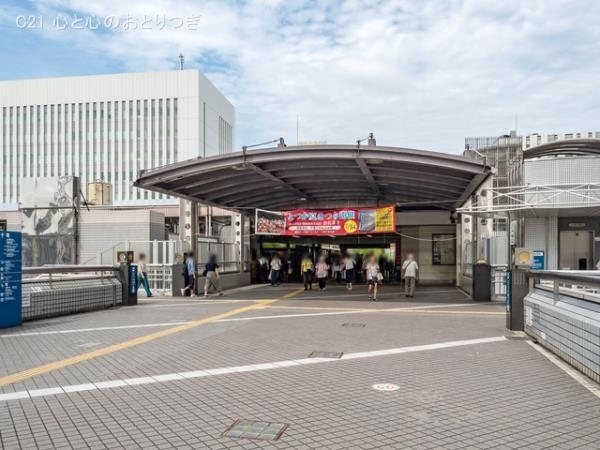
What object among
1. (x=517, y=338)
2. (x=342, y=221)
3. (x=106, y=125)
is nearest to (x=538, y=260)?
(x=342, y=221)

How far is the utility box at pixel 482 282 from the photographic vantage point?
16.3 metres

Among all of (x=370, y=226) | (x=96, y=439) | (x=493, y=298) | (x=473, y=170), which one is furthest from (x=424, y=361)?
(x=370, y=226)

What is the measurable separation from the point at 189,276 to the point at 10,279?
820cm

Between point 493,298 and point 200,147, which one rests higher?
point 200,147

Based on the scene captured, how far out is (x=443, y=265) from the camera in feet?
83.7

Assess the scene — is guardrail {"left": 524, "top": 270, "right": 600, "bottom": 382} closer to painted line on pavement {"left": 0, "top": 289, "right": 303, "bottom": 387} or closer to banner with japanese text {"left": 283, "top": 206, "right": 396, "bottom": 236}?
painted line on pavement {"left": 0, "top": 289, "right": 303, "bottom": 387}

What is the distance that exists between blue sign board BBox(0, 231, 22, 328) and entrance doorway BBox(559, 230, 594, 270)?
17363 mm

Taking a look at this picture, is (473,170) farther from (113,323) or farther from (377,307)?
(113,323)

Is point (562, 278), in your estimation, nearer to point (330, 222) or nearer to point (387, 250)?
point (330, 222)

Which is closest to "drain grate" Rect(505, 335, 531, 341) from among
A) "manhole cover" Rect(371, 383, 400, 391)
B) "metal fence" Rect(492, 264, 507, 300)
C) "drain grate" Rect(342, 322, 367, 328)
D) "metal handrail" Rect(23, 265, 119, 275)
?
"drain grate" Rect(342, 322, 367, 328)

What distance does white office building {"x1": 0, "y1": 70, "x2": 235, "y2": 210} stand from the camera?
96.9 metres

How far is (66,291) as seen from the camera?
13.0m

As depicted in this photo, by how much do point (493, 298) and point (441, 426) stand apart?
12.6m

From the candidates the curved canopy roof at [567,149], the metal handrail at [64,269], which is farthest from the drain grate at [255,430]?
the curved canopy roof at [567,149]
